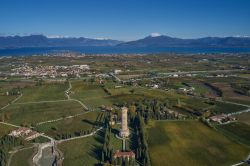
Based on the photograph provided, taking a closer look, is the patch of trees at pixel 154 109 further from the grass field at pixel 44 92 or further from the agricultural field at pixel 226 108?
Answer: the grass field at pixel 44 92

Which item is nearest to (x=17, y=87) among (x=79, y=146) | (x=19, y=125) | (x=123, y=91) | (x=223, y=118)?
(x=123, y=91)

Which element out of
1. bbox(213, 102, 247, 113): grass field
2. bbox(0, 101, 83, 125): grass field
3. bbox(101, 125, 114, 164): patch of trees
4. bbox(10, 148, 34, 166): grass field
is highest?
bbox(101, 125, 114, 164): patch of trees

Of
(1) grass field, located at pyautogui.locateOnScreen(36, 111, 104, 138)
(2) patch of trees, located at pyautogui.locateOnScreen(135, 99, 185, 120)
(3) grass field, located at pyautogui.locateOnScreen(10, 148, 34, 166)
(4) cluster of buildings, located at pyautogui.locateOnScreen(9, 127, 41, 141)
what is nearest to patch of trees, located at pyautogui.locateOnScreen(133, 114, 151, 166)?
(2) patch of trees, located at pyautogui.locateOnScreen(135, 99, 185, 120)

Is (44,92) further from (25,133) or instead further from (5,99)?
(25,133)

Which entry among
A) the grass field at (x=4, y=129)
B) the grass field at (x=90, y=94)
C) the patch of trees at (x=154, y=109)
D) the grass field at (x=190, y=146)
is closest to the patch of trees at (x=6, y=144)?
the grass field at (x=4, y=129)

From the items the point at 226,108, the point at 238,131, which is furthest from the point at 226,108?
the point at 238,131

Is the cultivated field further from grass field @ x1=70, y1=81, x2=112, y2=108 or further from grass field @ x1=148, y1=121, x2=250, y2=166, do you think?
grass field @ x1=70, y1=81, x2=112, y2=108
